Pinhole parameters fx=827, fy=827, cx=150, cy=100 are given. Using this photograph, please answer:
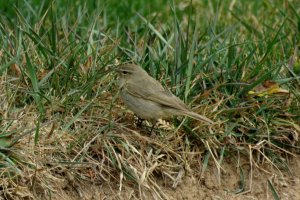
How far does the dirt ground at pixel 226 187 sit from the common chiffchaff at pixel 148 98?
1.73 ft

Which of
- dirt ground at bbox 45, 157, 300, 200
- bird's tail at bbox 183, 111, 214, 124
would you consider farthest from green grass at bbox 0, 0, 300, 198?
bird's tail at bbox 183, 111, 214, 124

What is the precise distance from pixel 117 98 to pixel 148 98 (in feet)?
1.38

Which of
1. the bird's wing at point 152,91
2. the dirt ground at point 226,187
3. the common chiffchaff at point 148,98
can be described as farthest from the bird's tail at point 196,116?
the dirt ground at point 226,187

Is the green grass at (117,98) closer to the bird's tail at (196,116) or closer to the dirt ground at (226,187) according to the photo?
the dirt ground at (226,187)

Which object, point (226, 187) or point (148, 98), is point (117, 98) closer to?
point (148, 98)

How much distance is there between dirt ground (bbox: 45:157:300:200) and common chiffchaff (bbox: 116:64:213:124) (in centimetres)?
53

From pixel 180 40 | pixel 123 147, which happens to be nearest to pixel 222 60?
pixel 180 40

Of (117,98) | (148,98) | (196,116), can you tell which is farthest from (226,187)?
(117,98)

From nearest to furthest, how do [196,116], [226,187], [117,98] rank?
[196,116] < [226,187] < [117,98]

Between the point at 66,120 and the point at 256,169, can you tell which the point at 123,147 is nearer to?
the point at 66,120

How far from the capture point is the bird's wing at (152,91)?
23.4 ft

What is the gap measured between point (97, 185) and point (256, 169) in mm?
1532

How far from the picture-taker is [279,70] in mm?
7875

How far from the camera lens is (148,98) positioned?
23.8ft
